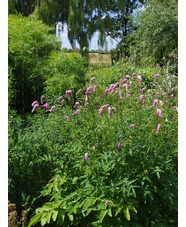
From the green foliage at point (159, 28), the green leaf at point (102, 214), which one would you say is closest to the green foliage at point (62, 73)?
the green leaf at point (102, 214)

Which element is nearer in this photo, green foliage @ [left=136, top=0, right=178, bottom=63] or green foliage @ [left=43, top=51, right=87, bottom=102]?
green foliage @ [left=43, top=51, right=87, bottom=102]

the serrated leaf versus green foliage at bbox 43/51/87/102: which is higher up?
green foliage at bbox 43/51/87/102

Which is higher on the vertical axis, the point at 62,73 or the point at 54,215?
the point at 62,73

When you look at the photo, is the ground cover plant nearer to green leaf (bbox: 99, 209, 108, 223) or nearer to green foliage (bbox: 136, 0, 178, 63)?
green leaf (bbox: 99, 209, 108, 223)

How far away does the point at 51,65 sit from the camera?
4703mm

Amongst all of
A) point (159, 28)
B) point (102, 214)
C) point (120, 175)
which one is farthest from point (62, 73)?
point (159, 28)

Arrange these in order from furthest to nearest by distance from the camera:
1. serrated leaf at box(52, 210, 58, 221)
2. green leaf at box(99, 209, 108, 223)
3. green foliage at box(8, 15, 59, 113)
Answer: green foliage at box(8, 15, 59, 113) → serrated leaf at box(52, 210, 58, 221) → green leaf at box(99, 209, 108, 223)

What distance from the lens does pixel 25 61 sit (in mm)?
4703

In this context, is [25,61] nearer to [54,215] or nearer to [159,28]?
[54,215]

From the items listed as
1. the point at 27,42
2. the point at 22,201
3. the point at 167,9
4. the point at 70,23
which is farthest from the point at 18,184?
the point at 70,23

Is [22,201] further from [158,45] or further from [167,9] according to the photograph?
[167,9]

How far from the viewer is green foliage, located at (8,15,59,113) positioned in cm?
457

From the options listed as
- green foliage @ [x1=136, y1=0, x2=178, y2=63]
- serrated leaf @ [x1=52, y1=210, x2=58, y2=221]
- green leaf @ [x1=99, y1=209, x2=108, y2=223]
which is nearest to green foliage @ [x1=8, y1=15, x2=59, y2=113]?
serrated leaf @ [x1=52, y1=210, x2=58, y2=221]

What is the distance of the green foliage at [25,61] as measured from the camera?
15.0 ft
